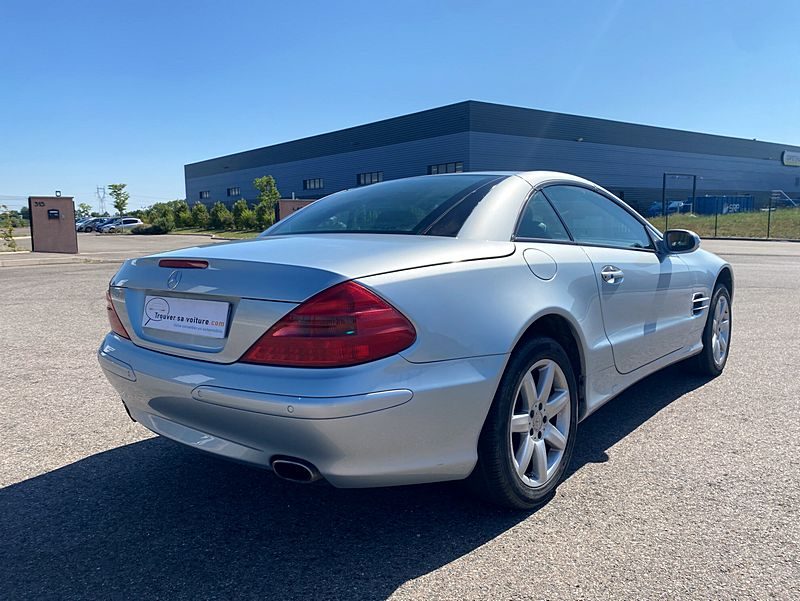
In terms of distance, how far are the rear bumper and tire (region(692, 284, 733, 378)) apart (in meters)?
2.99

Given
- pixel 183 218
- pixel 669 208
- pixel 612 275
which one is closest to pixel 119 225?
pixel 183 218

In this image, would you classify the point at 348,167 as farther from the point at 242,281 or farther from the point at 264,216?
the point at 242,281

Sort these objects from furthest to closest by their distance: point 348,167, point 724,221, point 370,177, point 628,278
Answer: point 348,167, point 370,177, point 724,221, point 628,278

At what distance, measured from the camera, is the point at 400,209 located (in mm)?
3119

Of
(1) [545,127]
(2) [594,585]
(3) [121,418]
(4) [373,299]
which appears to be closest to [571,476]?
(2) [594,585]

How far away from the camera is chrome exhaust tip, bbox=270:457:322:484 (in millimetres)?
2187

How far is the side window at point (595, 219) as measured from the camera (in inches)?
134

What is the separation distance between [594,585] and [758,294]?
9.21 meters

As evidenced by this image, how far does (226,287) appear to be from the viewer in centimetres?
233

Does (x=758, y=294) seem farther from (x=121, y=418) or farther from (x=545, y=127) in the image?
(x=545, y=127)

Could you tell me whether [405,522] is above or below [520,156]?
below

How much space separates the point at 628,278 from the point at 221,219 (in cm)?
4967

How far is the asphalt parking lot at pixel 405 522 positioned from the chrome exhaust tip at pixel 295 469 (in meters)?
0.37

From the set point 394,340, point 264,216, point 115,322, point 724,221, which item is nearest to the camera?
point 394,340
